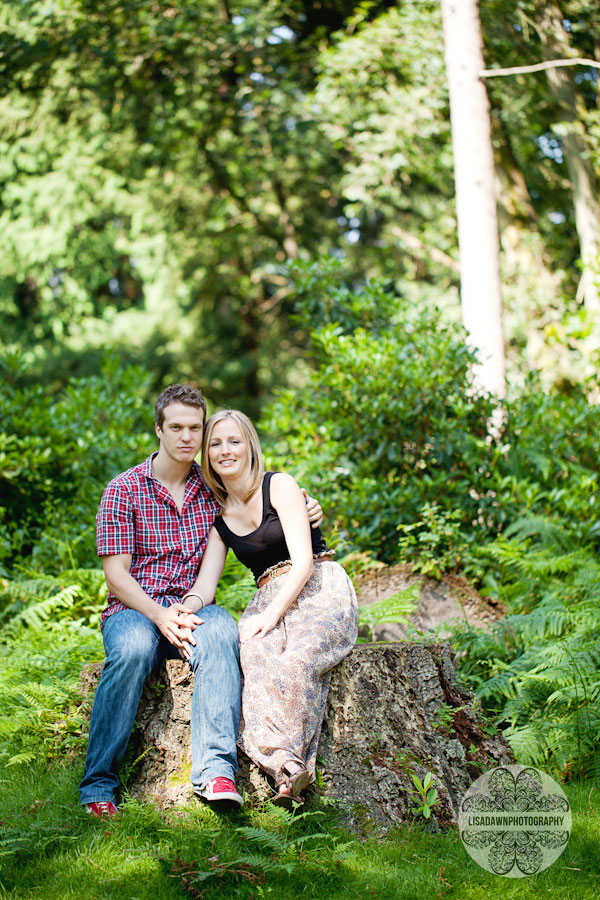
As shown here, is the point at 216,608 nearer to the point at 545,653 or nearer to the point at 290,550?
the point at 290,550

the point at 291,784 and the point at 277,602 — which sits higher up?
the point at 277,602

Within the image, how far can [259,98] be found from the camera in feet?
40.0

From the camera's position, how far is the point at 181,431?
3961 mm

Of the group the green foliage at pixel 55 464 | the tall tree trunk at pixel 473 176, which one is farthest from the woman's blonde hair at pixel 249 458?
the tall tree trunk at pixel 473 176

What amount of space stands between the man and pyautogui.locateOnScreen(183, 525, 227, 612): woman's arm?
0.05 metres

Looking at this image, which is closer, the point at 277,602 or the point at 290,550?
the point at 277,602

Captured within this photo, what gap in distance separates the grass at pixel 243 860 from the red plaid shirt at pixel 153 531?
97 centimetres

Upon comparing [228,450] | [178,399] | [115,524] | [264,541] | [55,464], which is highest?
[178,399]

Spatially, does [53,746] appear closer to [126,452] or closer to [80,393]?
[126,452]

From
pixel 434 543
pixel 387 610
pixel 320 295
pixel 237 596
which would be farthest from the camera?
pixel 320 295

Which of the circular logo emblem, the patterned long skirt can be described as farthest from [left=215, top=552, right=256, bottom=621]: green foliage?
the circular logo emblem

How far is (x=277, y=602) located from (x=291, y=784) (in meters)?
0.80

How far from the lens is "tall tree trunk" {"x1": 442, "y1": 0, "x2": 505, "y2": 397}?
7.61 metres

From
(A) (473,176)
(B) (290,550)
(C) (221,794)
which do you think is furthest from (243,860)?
(A) (473,176)
